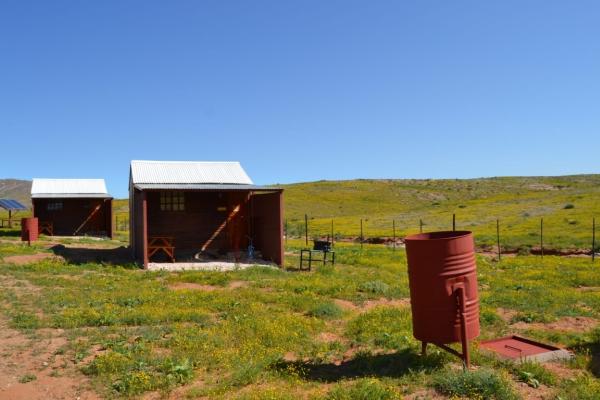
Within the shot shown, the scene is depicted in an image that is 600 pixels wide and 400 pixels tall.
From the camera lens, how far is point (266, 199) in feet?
61.3

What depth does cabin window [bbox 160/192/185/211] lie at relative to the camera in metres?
19.2

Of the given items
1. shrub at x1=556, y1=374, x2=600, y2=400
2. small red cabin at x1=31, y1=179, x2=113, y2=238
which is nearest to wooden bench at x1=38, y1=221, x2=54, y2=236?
small red cabin at x1=31, y1=179, x2=113, y2=238

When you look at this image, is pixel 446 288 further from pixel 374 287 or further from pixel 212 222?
pixel 212 222

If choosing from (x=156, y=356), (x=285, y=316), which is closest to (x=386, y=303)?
(x=285, y=316)

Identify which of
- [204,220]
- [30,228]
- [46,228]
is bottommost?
[46,228]

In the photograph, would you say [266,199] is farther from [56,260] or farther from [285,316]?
[285,316]

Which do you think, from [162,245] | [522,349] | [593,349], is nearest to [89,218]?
[162,245]

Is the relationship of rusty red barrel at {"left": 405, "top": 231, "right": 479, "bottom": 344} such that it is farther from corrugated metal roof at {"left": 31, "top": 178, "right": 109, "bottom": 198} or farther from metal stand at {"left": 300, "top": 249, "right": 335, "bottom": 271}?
corrugated metal roof at {"left": 31, "top": 178, "right": 109, "bottom": 198}

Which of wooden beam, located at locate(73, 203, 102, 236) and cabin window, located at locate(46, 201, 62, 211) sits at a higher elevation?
cabin window, located at locate(46, 201, 62, 211)

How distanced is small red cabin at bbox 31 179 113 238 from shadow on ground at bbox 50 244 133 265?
9896 millimetres

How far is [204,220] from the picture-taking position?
64.6 ft

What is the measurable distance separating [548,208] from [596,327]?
38525mm

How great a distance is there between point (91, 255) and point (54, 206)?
14.1 metres

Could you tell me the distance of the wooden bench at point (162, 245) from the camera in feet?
58.4
